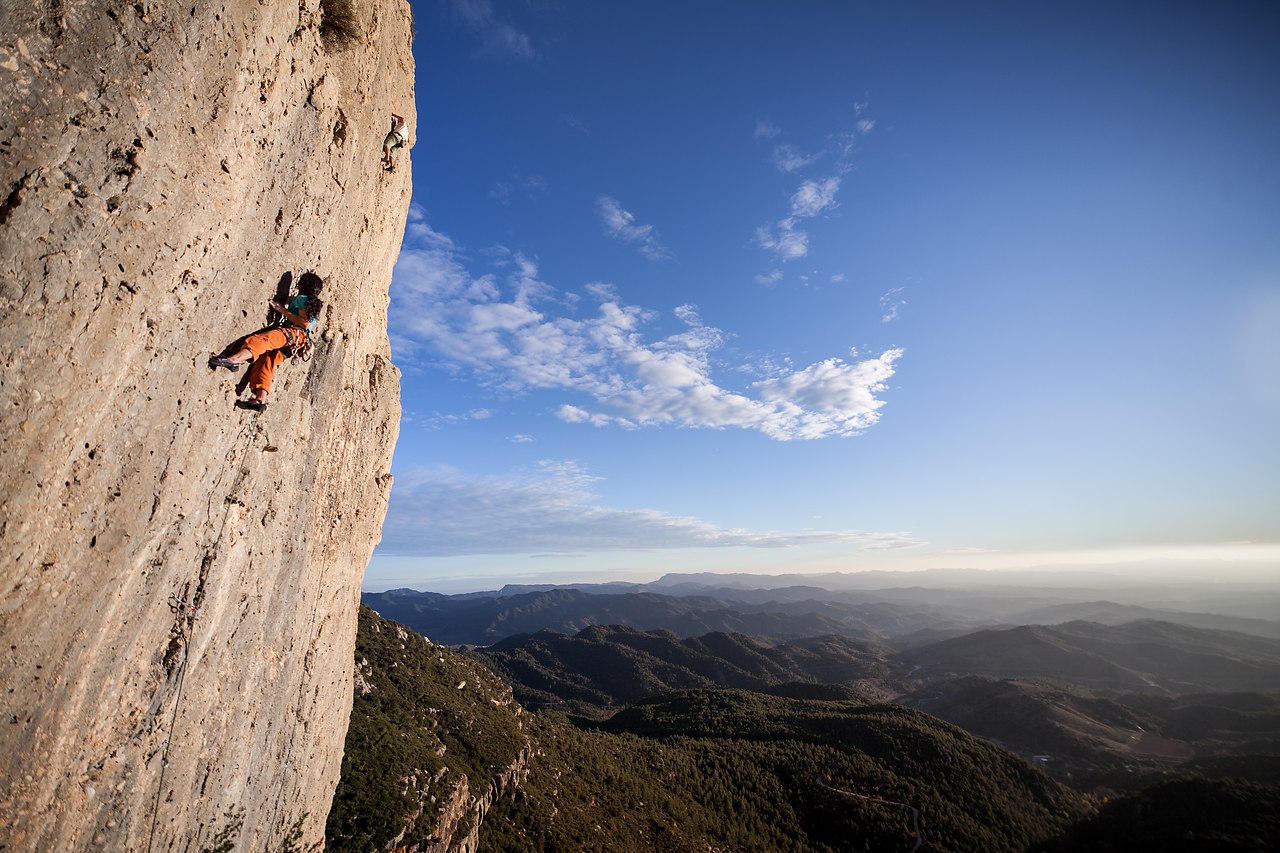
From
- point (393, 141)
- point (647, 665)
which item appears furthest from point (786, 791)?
point (647, 665)

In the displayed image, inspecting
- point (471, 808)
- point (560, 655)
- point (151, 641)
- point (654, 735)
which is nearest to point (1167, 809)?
point (654, 735)

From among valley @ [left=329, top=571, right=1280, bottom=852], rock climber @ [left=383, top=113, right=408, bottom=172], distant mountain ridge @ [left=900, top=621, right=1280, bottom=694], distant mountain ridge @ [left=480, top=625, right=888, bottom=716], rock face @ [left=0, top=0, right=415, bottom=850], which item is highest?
rock climber @ [left=383, top=113, right=408, bottom=172]

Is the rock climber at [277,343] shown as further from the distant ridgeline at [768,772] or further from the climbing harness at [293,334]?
the distant ridgeline at [768,772]

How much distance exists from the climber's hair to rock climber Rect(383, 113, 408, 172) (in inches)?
185

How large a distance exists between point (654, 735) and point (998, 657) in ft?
557

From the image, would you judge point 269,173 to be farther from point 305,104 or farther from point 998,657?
point 998,657

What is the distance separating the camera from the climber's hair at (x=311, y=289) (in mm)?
8375

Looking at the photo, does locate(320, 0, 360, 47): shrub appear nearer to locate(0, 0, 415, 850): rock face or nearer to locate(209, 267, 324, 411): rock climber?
locate(0, 0, 415, 850): rock face

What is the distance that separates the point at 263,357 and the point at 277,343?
305mm

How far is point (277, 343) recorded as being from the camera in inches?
303

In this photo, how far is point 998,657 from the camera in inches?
7047

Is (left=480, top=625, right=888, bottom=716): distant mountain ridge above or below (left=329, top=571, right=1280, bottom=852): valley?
below

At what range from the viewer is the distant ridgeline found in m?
33.4

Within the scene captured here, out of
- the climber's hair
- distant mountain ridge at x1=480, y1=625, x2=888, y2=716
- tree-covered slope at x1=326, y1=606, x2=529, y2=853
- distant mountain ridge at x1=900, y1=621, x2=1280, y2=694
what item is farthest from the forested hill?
distant mountain ridge at x1=900, y1=621, x2=1280, y2=694
